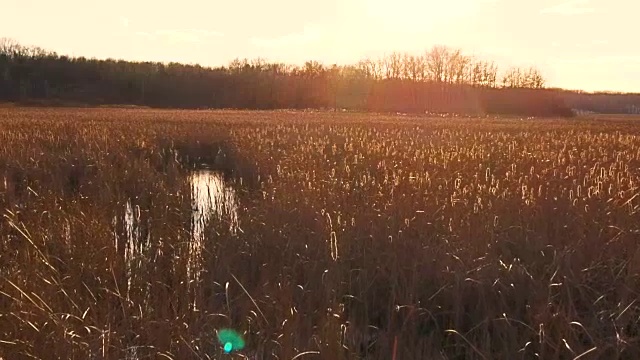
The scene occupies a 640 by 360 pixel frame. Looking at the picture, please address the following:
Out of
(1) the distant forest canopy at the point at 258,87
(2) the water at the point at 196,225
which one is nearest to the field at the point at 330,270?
(2) the water at the point at 196,225

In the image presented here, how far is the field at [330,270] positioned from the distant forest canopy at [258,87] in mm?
63450

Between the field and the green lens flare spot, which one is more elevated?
the field

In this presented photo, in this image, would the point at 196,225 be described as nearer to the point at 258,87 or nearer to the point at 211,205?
the point at 211,205

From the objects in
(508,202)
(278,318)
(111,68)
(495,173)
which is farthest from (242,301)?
(111,68)

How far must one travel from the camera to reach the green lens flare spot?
11.9 ft

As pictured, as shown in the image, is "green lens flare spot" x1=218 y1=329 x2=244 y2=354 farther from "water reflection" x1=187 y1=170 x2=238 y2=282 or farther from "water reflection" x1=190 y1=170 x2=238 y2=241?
"water reflection" x1=190 y1=170 x2=238 y2=241

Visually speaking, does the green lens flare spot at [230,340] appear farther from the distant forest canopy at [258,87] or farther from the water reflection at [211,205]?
the distant forest canopy at [258,87]

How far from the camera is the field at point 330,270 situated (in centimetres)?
363

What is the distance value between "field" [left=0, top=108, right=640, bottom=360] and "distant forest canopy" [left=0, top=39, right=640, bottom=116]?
63450 millimetres

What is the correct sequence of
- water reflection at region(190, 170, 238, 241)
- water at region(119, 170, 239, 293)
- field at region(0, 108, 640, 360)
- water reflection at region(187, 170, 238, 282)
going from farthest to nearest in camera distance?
water reflection at region(190, 170, 238, 241)
water reflection at region(187, 170, 238, 282)
water at region(119, 170, 239, 293)
field at region(0, 108, 640, 360)

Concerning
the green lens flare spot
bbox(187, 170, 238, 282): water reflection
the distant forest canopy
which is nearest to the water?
bbox(187, 170, 238, 282): water reflection

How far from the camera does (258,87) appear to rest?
76.3m

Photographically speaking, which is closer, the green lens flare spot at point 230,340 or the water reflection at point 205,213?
the green lens flare spot at point 230,340

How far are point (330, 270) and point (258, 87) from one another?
73.2 m
